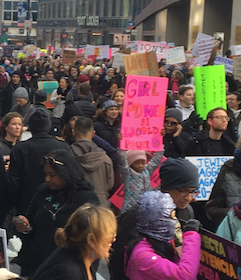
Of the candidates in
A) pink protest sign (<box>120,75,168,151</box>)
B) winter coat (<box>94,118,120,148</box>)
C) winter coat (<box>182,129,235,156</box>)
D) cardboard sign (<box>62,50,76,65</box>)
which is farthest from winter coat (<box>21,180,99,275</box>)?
cardboard sign (<box>62,50,76,65</box>)

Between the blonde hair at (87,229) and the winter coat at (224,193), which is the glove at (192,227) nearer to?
the blonde hair at (87,229)

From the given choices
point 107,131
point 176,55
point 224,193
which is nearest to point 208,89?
point 107,131

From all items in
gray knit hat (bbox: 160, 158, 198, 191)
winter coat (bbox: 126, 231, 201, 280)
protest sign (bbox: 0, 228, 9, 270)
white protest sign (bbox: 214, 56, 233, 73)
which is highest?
white protest sign (bbox: 214, 56, 233, 73)

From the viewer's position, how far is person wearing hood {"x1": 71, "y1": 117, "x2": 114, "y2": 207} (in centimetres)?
519

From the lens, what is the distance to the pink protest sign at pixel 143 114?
603 centimetres

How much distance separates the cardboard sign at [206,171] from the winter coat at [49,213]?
161 cm

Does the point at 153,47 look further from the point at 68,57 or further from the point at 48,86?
the point at 48,86

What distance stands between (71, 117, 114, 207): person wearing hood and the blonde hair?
2.24 meters

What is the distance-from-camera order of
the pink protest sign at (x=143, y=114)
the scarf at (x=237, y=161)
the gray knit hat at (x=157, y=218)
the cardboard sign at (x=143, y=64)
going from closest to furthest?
the gray knit hat at (x=157, y=218), the scarf at (x=237, y=161), the pink protest sign at (x=143, y=114), the cardboard sign at (x=143, y=64)

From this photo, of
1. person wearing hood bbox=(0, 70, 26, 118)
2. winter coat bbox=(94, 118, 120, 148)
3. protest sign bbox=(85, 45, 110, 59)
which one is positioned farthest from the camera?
protest sign bbox=(85, 45, 110, 59)

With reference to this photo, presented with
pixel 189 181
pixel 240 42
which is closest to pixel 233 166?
pixel 189 181


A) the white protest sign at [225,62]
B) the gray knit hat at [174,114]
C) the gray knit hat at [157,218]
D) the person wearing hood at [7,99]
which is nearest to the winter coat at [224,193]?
the gray knit hat at [157,218]

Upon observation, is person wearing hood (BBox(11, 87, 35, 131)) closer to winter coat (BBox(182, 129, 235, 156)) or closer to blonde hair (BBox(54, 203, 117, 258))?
winter coat (BBox(182, 129, 235, 156))

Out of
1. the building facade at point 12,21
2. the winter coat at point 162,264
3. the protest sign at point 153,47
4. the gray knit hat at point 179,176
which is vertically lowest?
the winter coat at point 162,264
